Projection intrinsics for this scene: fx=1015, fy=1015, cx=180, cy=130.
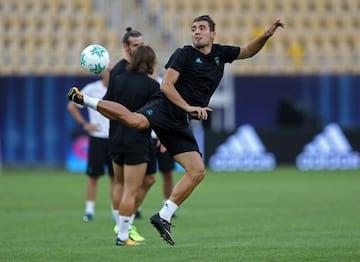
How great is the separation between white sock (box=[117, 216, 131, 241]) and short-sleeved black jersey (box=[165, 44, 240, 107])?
160cm

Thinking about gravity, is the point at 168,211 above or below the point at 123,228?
above

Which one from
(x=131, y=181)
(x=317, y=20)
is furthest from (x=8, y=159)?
(x=131, y=181)

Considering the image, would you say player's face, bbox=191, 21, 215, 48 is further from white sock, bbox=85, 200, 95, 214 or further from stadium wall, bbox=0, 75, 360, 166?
stadium wall, bbox=0, 75, 360, 166

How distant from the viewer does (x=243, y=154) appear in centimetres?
2772

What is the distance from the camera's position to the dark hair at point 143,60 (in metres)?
11.5

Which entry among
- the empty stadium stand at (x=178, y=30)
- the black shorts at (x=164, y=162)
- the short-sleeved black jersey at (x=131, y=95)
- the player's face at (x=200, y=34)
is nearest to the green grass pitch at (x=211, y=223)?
the black shorts at (x=164, y=162)

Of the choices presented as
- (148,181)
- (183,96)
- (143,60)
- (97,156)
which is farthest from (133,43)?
(97,156)

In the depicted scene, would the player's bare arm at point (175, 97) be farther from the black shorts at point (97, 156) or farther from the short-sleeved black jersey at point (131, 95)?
the black shorts at point (97, 156)

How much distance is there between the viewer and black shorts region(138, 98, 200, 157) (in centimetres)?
1046

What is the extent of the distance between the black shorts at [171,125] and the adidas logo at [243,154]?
1683cm

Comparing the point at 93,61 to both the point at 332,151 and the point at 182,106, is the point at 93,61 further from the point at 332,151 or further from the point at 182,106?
the point at 332,151

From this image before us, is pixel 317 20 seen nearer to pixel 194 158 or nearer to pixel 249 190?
pixel 249 190

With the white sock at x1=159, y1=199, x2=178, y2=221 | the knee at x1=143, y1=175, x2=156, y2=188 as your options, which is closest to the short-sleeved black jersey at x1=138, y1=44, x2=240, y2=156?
the white sock at x1=159, y1=199, x2=178, y2=221

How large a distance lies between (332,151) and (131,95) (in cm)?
1678
